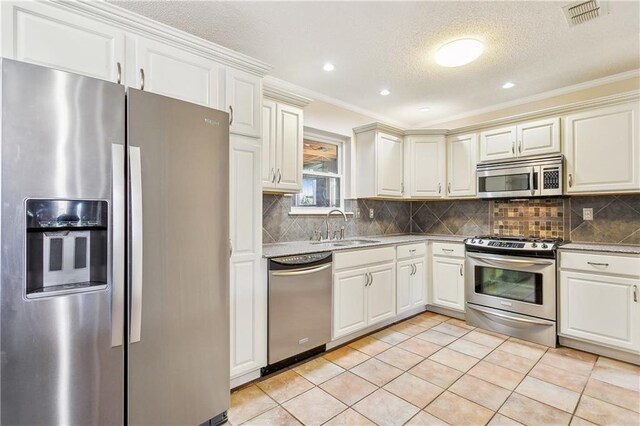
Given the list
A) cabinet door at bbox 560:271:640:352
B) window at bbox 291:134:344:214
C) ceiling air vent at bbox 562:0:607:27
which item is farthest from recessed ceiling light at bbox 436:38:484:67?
cabinet door at bbox 560:271:640:352

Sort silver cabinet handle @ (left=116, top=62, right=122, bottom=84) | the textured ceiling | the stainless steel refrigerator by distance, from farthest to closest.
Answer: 1. the textured ceiling
2. silver cabinet handle @ (left=116, top=62, right=122, bottom=84)
3. the stainless steel refrigerator

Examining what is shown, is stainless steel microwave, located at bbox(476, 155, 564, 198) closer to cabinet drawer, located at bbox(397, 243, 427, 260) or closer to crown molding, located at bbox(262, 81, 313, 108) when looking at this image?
cabinet drawer, located at bbox(397, 243, 427, 260)

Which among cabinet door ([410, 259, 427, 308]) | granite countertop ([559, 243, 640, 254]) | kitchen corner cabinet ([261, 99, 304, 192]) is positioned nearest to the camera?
granite countertop ([559, 243, 640, 254])

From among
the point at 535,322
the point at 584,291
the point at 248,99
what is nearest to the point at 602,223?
the point at 584,291

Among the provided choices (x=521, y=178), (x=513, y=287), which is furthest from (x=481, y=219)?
(x=513, y=287)

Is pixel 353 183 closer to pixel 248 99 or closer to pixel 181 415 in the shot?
pixel 248 99

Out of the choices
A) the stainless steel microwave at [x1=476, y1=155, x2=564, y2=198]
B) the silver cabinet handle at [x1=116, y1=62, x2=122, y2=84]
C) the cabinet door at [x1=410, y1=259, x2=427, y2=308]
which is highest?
the silver cabinet handle at [x1=116, y1=62, x2=122, y2=84]

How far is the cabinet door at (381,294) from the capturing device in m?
3.07

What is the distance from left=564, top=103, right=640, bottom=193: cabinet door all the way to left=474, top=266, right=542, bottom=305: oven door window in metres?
0.94

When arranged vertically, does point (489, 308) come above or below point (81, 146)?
below

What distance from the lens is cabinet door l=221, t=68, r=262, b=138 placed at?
6.85ft

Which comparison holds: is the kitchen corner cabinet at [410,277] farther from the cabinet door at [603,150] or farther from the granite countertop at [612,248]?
the cabinet door at [603,150]

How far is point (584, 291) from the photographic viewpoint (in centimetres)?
271

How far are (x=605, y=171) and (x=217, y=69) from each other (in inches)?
134
